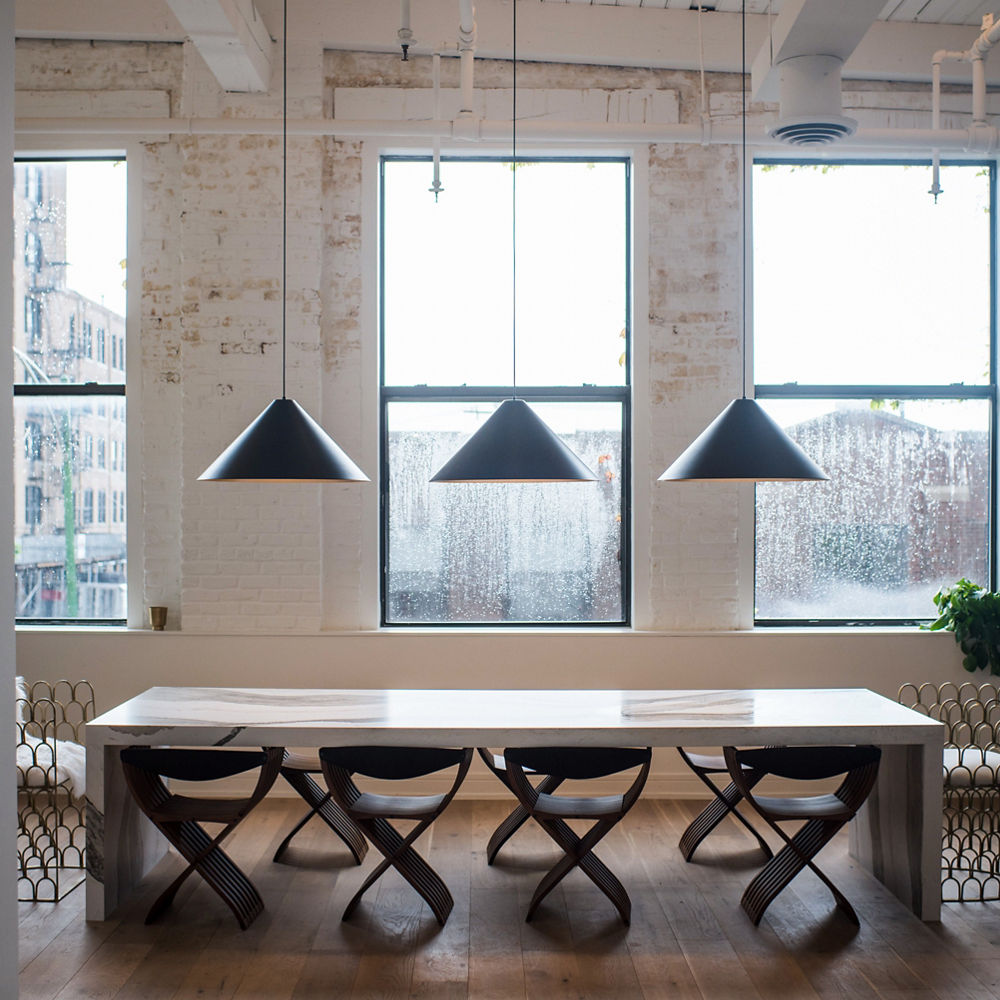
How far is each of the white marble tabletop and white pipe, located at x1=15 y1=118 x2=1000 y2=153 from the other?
9.64ft

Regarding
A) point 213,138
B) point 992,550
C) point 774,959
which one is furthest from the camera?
point 992,550

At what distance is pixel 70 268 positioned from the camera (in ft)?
19.6

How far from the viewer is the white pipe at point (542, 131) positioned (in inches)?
204

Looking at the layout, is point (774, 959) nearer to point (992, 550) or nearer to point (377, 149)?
point (992, 550)

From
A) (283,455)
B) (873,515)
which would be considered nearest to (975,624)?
(873,515)

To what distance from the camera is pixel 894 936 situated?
3752 millimetres

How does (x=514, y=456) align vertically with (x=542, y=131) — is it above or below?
below

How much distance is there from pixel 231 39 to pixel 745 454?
341cm

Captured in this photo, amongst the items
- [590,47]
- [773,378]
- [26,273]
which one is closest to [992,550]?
[773,378]

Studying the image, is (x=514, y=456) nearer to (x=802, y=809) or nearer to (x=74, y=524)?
(x=802, y=809)

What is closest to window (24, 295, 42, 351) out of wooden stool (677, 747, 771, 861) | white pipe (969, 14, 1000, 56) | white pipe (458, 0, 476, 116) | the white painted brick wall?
the white painted brick wall

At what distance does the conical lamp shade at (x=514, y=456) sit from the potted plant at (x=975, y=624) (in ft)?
9.83

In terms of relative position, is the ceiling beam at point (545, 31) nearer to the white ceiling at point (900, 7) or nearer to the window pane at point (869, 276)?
the white ceiling at point (900, 7)

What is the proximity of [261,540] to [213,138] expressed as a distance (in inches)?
91.4
